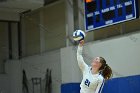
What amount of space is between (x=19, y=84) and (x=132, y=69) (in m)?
5.95

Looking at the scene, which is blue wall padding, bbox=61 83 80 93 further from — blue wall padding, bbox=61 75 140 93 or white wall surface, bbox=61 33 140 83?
blue wall padding, bbox=61 75 140 93

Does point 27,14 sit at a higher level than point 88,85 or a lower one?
higher

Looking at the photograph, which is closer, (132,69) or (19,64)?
(132,69)

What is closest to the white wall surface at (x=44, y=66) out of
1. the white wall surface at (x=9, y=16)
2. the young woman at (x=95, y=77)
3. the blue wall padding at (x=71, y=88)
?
the white wall surface at (x=9, y=16)

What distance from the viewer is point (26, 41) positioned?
1266 centimetres

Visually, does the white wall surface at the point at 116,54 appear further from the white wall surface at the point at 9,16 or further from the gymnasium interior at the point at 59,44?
the white wall surface at the point at 9,16

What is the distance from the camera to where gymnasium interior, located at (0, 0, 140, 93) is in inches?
303

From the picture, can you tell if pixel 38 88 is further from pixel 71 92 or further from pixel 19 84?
pixel 71 92

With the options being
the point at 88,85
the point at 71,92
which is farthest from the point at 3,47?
the point at 88,85

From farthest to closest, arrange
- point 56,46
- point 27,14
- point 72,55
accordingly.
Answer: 1. point 27,14
2. point 56,46
3. point 72,55

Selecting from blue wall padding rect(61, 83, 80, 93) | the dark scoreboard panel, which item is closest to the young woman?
the dark scoreboard panel

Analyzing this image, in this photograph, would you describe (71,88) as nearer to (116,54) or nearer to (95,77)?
Result: (116,54)

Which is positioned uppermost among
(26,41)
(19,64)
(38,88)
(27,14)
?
(27,14)

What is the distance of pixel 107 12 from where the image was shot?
A: 25.8ft
